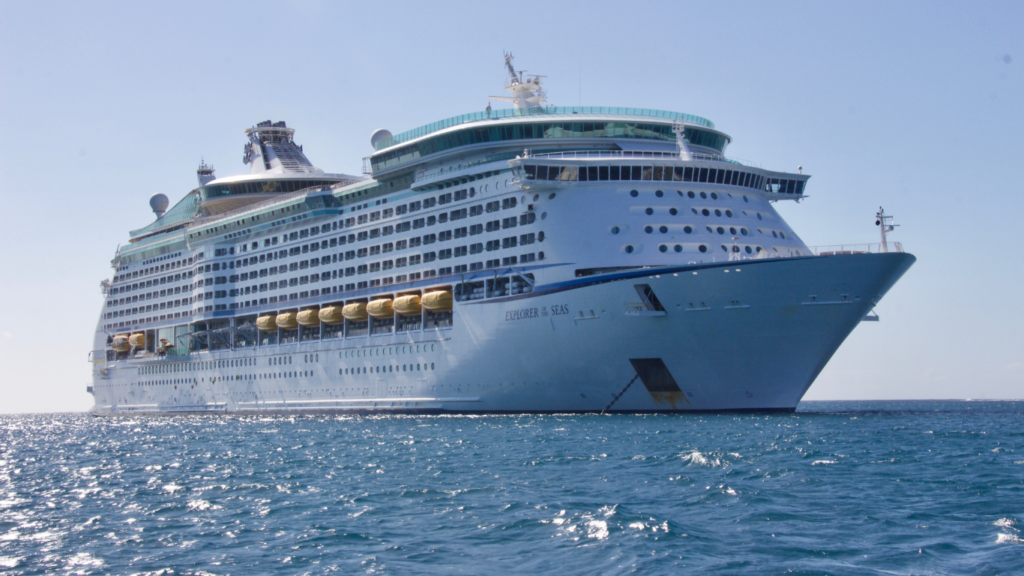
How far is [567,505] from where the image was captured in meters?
17.2

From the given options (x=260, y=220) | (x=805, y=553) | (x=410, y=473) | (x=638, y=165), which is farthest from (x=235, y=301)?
(x=805, y=553)

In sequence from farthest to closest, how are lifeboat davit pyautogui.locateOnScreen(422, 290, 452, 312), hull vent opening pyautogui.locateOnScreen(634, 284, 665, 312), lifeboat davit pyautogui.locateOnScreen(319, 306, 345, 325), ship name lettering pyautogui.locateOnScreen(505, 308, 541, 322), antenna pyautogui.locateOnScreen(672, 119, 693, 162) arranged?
lifeboat davit pyautogui.locateOnScreen(319, 306, 345, 325)
lifeboat davit pyautogui.locateOnScreen(422, 290, 452, 312)
antenna pyautogui.locateOnScreen(672, 119, 693, 162)
ship name lettering pyautogui.locateOnScreen(505, 308, 541, 322)
hull vent opening pyautogui.locateOnScreen(634, 284, 665, 312)

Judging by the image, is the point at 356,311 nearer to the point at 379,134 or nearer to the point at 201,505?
the point at 379,134

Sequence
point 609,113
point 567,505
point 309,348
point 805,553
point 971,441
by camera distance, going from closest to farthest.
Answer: point 805,553 < point 567,505 < point 971,441 < point 609,113 < point 309,348

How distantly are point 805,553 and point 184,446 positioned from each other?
2605cm

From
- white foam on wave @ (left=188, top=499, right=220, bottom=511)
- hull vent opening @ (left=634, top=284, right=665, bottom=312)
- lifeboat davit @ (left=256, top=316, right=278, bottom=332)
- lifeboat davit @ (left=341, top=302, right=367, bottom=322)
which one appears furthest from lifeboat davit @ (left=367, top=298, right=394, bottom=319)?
white foam on wave @ (left=188, top=499, right=220, bottom=511)

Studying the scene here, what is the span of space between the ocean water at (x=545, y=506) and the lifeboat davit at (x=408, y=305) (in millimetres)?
15631

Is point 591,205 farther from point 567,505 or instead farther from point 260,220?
point 260,220

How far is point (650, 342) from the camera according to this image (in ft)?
116

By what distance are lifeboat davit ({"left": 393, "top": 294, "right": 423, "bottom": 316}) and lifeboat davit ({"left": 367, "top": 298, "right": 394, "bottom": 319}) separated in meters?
1.18

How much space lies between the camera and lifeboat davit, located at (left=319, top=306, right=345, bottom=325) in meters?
51.6

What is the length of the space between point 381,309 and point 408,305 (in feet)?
8.17

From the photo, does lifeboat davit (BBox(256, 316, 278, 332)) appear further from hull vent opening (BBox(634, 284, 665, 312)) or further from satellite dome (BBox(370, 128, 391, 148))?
hull vent opening (BBox(634, 284, 665, 312))

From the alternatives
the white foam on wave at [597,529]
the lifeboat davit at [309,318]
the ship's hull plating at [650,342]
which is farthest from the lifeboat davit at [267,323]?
the white foam on wave at [597,529]
